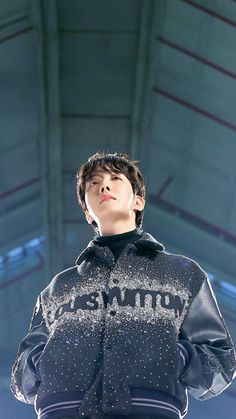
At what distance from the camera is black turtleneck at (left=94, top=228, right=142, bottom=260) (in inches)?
67.1

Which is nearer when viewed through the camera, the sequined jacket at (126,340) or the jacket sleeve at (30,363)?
A: the sequined jacket at (126,340)

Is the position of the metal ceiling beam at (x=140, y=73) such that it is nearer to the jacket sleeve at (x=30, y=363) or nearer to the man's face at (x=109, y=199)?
the man's face at (x=109, y=199)

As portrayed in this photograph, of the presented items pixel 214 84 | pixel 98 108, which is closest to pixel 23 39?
pixel 98 108

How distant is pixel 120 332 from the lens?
1.47 metres

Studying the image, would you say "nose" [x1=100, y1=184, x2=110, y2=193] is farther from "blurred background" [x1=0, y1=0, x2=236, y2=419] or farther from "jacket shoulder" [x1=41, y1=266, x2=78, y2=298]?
"blurred background" [x1=0, y1=0, x2=236, y2=419]

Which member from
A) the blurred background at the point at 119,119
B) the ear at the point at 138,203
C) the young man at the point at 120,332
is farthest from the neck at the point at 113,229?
the blurred background at the point at 119,119

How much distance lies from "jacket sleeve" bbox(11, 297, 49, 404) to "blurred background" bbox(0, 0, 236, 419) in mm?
3790

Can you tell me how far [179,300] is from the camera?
1.58m

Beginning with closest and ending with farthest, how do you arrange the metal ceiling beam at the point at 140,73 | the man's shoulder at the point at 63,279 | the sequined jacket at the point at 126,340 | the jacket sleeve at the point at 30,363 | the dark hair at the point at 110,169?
the sequined jacket at the point at 126,340 < the jacket sleeve at the point at 30,363 < the man's shoulder at the point at 63,279 < the dark hair at the point at 110,169 < the metal ceiling beam at the point at 140,73

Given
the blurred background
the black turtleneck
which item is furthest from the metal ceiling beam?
the black turtleneck

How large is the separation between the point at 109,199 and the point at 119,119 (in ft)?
13.6

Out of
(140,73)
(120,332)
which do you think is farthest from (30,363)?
(140,73)

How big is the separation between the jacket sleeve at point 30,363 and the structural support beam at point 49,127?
379cm

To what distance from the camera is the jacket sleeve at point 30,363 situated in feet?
5.06
